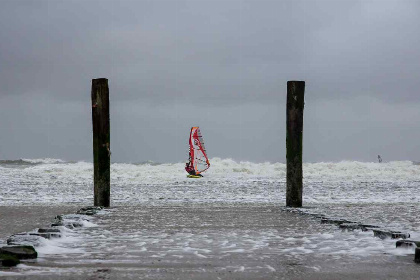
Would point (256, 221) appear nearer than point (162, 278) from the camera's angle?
No

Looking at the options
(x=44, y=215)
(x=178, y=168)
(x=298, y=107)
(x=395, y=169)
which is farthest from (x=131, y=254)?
(x=395, y=169)

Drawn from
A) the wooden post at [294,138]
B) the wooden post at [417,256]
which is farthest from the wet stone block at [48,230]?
the wooden post at [294,138]

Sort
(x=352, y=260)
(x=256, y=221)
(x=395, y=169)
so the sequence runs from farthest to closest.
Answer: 1. (x=395, y=169)
2. (x=256, y=221)
3. (x=352, y=260)

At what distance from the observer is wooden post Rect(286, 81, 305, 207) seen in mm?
8984

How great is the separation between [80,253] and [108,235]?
1242mm

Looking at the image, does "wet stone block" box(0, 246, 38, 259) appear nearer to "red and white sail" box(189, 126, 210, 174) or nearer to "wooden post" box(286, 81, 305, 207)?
"wooden post" box(286, 81, 305, 207)

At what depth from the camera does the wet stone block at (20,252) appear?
3.54m

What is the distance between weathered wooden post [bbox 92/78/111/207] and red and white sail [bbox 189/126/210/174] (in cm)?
2214

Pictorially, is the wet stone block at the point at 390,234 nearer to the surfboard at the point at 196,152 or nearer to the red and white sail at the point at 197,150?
the surfboard at the point at 196,152

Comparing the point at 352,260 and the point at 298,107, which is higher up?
the point at 298,107

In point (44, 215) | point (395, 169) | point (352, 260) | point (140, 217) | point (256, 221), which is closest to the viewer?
point (352, 260)

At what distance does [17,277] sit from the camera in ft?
10.0

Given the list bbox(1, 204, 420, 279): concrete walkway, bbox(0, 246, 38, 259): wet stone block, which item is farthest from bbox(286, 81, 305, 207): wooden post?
bbox(0, 246, 38, 259): wet stone block

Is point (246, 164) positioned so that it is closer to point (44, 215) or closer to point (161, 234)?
point (44, 215)
